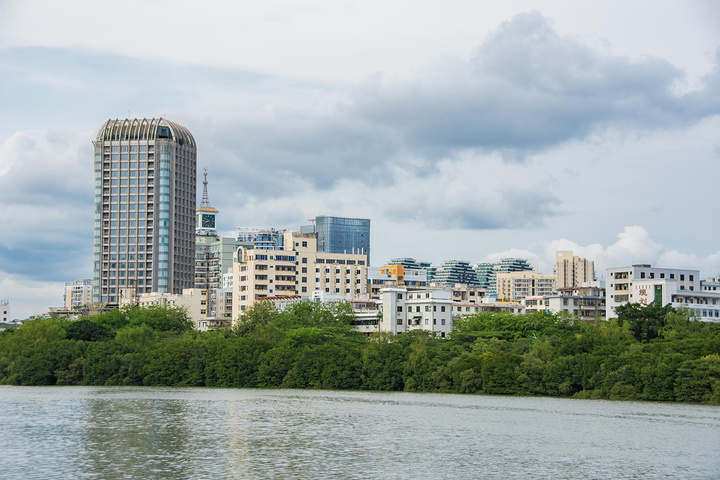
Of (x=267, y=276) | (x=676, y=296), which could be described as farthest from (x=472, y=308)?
(x=267, y=276)

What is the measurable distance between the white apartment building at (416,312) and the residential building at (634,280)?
27.0 metres

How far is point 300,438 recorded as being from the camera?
2430 inches

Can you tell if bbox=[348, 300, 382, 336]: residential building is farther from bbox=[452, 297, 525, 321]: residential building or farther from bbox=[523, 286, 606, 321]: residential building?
bbox=[523, 286, 606, 321]: residential building

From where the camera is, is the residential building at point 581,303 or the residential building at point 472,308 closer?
the residential building at point 472,308

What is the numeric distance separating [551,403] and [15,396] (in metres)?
52.4

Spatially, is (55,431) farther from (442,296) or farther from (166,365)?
(442,296)

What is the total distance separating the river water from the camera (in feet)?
162

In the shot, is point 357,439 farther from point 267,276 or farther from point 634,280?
point 267,276

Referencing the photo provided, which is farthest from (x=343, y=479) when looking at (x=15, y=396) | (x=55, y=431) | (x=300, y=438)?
(x=15, y=396)

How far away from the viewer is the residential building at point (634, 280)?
15688 centimetres

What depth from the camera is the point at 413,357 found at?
108 metres

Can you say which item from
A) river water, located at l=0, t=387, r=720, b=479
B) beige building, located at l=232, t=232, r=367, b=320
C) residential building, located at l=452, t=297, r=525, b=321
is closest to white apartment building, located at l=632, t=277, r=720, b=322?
residential building, located at l=452, t=297, r=525, b=321

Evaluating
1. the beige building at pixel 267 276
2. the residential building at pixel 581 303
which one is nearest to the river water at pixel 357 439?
the residential building at pixel 581 303

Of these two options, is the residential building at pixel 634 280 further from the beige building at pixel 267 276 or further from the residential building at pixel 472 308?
the beige building at pixel 267 276
